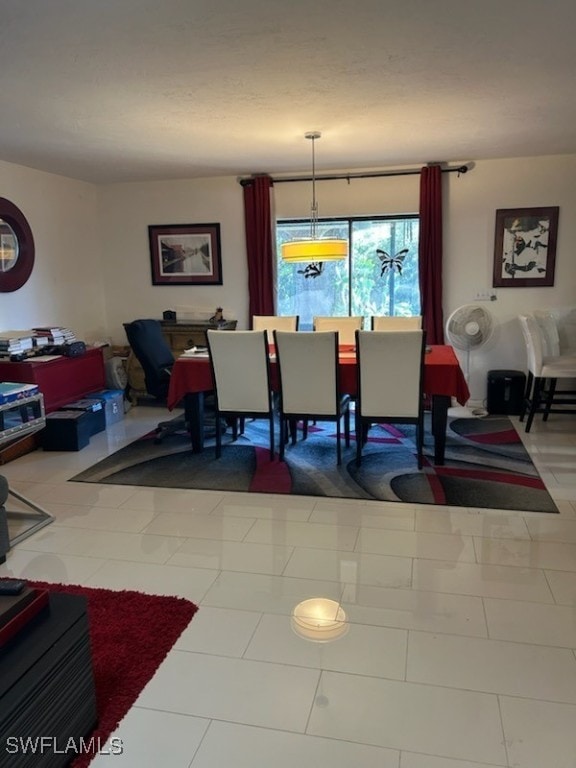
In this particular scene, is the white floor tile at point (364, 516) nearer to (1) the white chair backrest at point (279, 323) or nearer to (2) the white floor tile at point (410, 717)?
(2) the white floor tile at point (410, 717)

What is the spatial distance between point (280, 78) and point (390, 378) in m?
1.89

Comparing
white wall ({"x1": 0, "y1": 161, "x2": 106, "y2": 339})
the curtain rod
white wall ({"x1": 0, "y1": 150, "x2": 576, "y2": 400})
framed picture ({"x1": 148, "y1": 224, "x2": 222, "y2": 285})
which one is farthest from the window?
white wall ({"x1": 0, "y1": 161, "x2": 106, "y2": 339})

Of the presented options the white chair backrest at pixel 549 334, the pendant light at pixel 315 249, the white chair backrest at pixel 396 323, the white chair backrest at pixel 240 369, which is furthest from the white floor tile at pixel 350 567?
the white chair backrest at pixel 549 334

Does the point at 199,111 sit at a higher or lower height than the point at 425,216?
higher

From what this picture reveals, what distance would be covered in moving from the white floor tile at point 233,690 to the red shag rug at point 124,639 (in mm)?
59

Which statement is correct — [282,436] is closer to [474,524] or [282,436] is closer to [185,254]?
[474,524]

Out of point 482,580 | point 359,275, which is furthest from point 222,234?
point 482,580

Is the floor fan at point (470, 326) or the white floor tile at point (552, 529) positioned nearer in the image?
the white floor tile at point (552, 529)

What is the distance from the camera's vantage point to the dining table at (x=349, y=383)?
370 centimetres

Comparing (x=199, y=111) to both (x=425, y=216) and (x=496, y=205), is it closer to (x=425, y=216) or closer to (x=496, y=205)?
(x=425, y=216)

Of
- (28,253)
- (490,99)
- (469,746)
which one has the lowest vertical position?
(469,746)

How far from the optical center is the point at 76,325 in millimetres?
5934

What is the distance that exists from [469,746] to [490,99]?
3343mm

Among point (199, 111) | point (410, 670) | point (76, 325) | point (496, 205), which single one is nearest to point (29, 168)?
point (76, 325)
